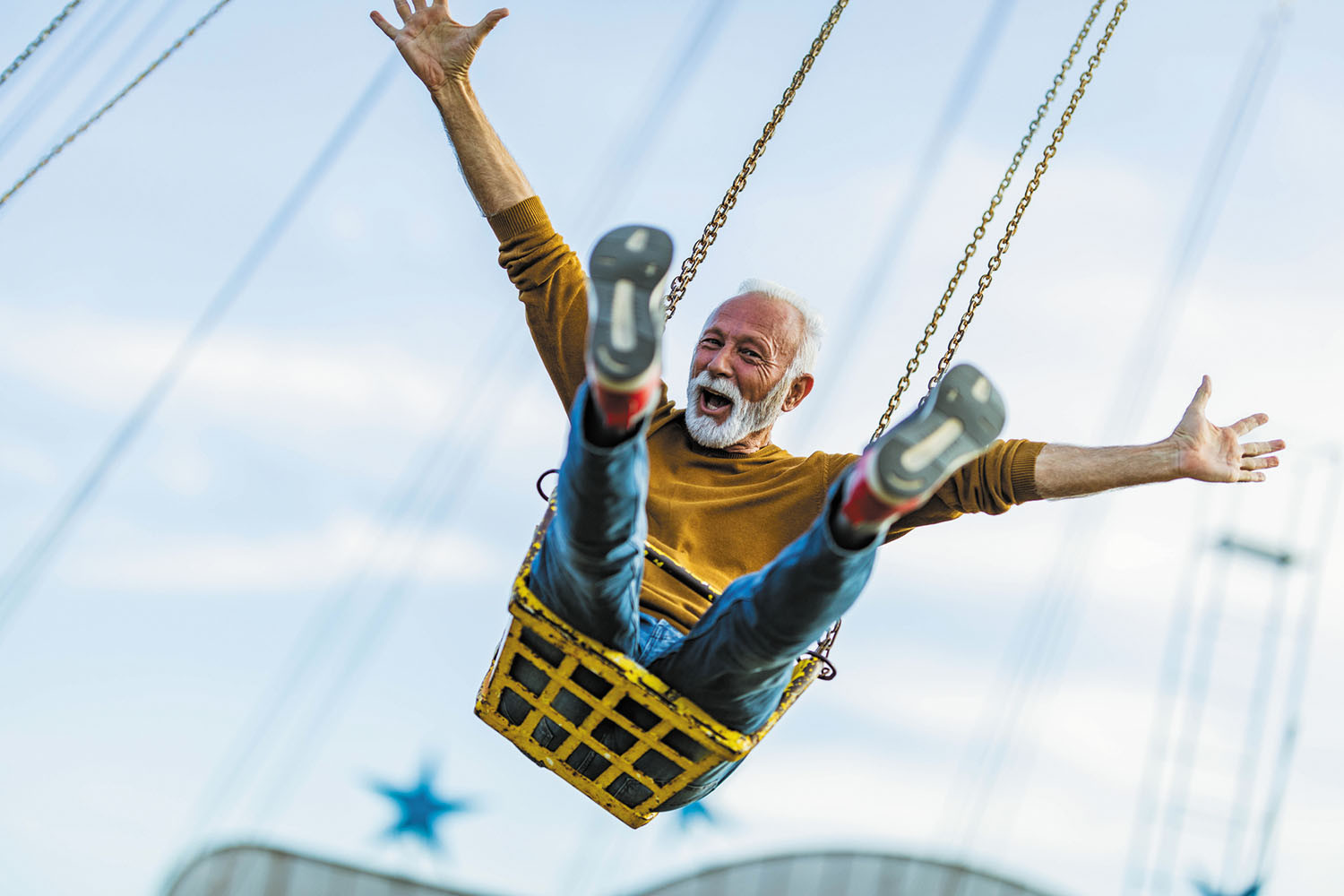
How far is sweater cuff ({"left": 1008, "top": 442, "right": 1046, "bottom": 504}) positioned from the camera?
299cm

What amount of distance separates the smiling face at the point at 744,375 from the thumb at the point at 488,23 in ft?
3.31

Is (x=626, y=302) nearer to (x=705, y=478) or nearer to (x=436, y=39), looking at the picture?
(x=705, y=478)

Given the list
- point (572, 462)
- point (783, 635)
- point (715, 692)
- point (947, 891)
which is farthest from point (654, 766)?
point (947, 891)

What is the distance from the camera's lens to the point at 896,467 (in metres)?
1.97

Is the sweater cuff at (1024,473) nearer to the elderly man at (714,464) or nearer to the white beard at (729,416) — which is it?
A: the elderly man at (714,464)

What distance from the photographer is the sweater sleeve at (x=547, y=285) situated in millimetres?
3121

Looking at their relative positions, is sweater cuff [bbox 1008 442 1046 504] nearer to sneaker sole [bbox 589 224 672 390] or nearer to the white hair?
the white hair

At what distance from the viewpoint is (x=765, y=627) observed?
2.26m

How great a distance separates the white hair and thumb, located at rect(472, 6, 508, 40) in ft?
3.30

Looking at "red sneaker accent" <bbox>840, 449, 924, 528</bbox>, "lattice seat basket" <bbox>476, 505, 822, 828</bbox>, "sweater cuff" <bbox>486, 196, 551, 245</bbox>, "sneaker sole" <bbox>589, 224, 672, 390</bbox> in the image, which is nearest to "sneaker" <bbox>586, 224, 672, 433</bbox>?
"sneaker sole" <bbox>589, 224, 672, 390</bbox>

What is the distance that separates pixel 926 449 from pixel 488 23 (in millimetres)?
2045

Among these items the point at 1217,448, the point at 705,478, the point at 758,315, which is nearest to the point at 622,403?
the point at 705,478

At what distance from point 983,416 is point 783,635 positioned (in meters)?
0.54

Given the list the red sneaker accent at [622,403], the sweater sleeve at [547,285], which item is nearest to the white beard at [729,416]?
the sweater sleeve at [547,285]
